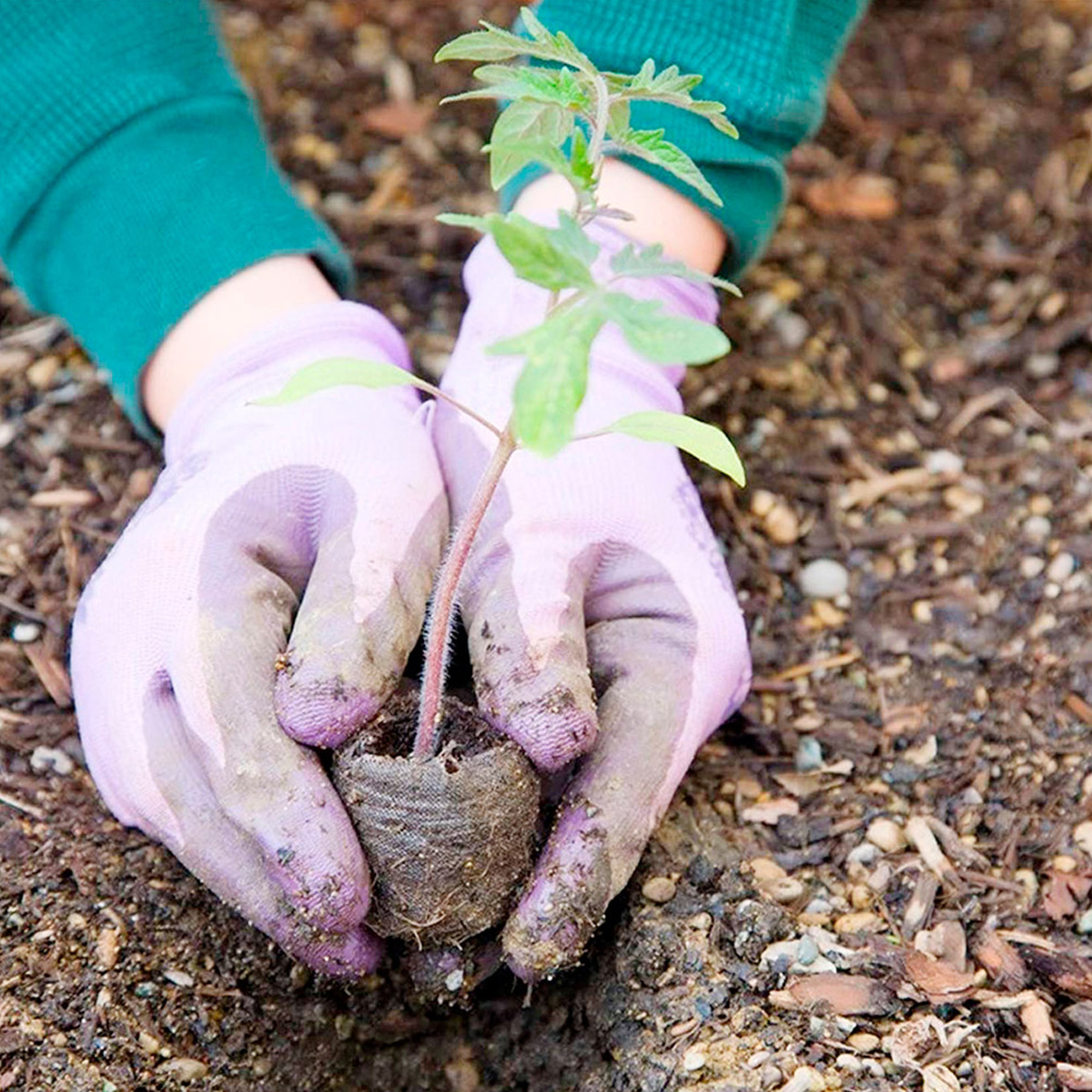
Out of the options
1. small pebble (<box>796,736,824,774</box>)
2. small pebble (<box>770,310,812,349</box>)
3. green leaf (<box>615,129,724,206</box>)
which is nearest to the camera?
green leaf (<box>615,129,724,206</box>)

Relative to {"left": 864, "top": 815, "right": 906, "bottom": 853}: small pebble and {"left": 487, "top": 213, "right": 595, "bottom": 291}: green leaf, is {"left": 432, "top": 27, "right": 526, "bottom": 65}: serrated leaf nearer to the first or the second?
{"left": 487, "top": 213, "right": 595, "bottom": 291}: green leaf

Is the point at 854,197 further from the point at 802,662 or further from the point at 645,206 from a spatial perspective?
the point at 802,662

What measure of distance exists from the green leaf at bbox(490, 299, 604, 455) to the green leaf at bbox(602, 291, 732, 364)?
3cm

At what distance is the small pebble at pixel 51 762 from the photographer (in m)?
1.79

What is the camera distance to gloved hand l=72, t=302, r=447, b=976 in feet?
4.90

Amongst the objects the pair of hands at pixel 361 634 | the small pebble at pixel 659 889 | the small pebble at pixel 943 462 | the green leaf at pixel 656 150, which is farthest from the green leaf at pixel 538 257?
the small pebble at pixel 943 462

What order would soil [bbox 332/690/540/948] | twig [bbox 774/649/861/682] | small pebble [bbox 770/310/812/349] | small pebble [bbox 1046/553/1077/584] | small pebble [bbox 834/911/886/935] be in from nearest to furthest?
soil [bbox 332/690/540/948] → small pebble [bbox 834/911/886/935] → twig [bbox 774/649/861/682] → small pebble [bbox 1046/553/1077/584] → small pebble [bbox 770/310/812/349]

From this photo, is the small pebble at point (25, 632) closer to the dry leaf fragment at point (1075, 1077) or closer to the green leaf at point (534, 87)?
the green leaf at point (534, 87)

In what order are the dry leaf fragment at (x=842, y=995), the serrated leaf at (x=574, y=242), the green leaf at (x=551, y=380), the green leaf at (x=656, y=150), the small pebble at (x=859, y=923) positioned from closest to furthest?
the green leaf at (x=551, y=380), the serrated leaf at (x=574, y=242), the green leaf at (x=656, y=150), the dry leaf fragment at (x=842, y=995), the small pebble at (x=859, y=923)

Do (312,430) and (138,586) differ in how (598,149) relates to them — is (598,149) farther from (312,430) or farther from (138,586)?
(138,586)

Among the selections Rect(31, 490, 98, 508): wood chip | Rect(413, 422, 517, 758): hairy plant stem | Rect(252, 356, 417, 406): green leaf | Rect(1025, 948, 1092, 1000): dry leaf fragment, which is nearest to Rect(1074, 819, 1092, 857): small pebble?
Rect(1025, 948, 1092, 1000): dry leaf fragment

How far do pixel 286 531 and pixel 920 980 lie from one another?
0.87 m

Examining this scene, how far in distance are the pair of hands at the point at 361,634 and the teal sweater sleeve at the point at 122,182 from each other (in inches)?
10.7

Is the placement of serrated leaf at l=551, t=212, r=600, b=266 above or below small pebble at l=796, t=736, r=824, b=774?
above
